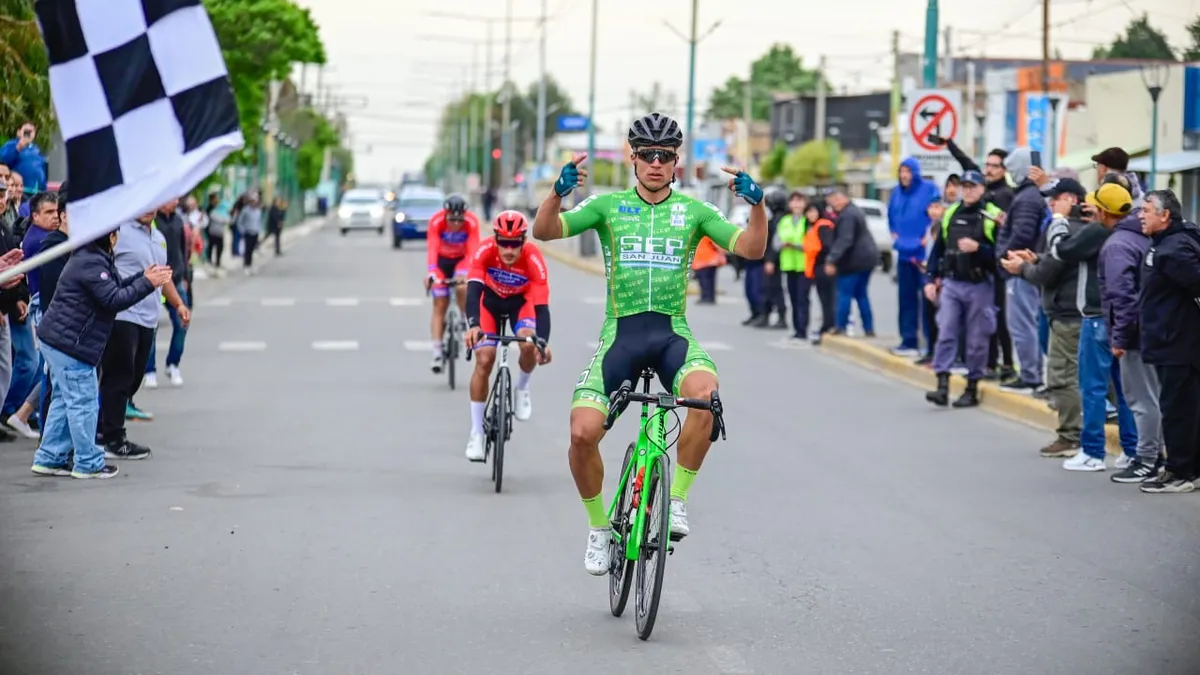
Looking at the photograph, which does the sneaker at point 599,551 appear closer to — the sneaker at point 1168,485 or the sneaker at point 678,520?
the sneaker at point 678,520

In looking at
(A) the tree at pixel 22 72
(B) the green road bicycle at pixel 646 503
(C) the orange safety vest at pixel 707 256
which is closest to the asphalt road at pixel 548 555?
(B) the green road bicycle at pixel 646 503

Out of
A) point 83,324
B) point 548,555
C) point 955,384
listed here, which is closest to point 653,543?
point 548,555

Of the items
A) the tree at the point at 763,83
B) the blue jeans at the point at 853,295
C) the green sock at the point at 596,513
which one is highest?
the tree at the point at 763,83

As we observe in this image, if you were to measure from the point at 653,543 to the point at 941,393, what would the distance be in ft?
31.4

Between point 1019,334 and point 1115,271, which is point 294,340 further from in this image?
point 1115,271

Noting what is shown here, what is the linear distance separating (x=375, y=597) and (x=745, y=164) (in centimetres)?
11232

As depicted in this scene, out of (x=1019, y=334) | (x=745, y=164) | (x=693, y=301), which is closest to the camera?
(x=1019, y=334)

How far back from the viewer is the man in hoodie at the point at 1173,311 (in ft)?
36.2

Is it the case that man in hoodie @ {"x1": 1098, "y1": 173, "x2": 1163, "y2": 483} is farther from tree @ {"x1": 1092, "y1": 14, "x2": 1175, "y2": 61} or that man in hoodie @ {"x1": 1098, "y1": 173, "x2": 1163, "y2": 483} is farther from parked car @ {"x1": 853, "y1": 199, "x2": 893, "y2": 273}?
parked car @ {"x1": 853, "y1": 199, "x2": 893, "y2": 273}

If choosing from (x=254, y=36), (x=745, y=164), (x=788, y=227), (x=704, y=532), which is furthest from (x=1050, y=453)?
(x=745, y=164)

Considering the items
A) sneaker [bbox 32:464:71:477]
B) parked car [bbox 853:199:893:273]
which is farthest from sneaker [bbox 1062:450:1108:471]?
parked car [bbox 853:199:893:273]

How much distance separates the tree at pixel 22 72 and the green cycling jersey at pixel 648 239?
6.27 metres

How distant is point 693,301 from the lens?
32969 millimetres

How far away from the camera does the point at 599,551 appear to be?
25.6 ft
